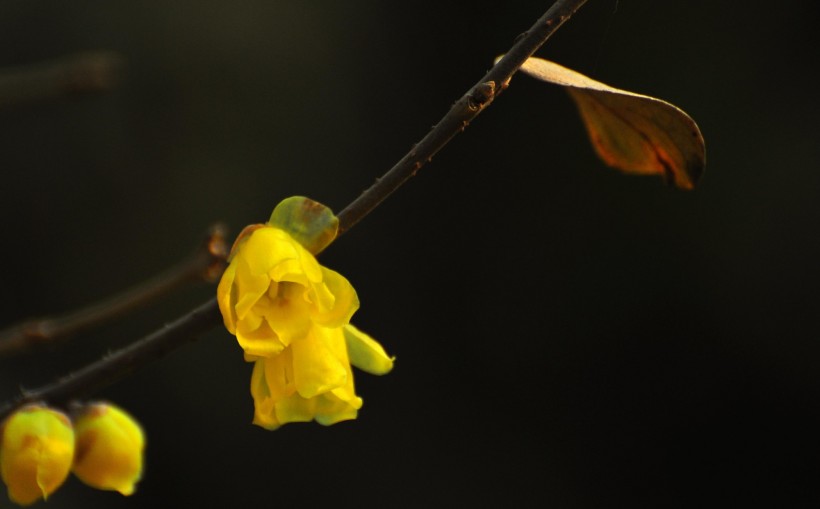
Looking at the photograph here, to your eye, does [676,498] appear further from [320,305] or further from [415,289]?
[320,305]

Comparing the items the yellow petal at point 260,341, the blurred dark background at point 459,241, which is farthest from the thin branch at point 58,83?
the blurred dark background at point 459,241

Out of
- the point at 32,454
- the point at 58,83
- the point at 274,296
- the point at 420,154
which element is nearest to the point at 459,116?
the point at 420,154

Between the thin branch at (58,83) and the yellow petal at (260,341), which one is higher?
the thin branch at (58,83)

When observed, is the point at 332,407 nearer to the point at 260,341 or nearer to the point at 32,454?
the point at 260,341

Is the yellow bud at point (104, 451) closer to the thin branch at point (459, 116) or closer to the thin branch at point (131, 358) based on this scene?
the thin branch at point (131, 358)

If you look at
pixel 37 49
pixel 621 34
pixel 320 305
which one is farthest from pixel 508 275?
pixel 320 305

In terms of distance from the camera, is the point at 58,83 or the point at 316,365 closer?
the point at 316,365
